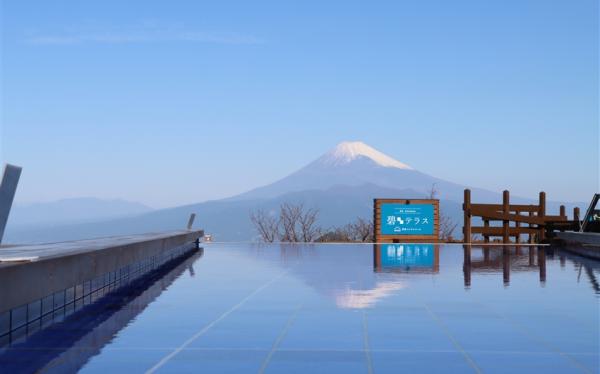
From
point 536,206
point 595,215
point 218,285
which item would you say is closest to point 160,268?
point 218,285

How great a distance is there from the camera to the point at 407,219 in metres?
33.9

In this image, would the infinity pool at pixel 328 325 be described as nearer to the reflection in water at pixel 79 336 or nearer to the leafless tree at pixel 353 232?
the reflection in water at pixel 79 336

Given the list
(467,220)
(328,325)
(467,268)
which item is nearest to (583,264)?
(467,268)

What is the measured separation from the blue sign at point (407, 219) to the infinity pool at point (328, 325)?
48.7 ft

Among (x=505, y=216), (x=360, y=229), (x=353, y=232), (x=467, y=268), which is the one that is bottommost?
(x=467, y=268)

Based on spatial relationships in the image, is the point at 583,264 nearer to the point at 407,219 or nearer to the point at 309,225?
the point at 407,219

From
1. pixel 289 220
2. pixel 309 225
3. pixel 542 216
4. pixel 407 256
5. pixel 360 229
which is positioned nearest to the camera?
pixel 407 256

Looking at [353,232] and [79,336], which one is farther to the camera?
[353,232]

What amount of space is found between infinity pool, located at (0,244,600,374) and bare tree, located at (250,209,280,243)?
21.9 metres

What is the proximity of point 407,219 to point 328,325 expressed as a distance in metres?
24.0

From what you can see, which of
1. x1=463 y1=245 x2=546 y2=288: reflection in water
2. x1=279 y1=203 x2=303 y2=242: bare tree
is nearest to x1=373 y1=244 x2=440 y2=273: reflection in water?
x1=463 y1=245 x2=546 y2=288: reflection in water

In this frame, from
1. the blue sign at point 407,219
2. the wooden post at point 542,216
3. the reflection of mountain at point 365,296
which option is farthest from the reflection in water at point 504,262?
the wooden post at point 542,216

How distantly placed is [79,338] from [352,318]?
3465 mm

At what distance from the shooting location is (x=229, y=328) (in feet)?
32.9
